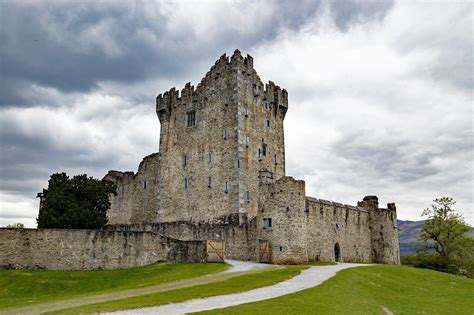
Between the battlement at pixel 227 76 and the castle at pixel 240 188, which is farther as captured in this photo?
the battlement at pixel 227 76

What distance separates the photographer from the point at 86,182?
47.8 m

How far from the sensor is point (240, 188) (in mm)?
47156

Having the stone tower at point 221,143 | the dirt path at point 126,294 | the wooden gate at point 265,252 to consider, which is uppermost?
the stone tower at point 221,143

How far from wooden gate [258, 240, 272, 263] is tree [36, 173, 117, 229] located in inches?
660

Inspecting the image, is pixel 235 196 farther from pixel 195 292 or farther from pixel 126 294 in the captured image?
pixel 195 292

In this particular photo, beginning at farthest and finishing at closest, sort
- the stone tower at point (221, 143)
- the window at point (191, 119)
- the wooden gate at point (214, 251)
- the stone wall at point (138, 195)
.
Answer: the stone wall at point (138, 195) → the window at point (191, 119) → the stone tower at point (221, 143) → the wooden gate at point (214, 251)

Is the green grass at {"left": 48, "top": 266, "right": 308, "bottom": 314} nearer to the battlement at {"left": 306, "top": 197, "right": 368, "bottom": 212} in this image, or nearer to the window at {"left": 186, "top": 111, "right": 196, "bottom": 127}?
the battlement at {"left": 306, "top": 197, "right": 368, "bottom": 212}

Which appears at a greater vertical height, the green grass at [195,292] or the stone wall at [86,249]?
the stone wall at [86,249]

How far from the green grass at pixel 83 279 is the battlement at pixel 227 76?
75.0ft

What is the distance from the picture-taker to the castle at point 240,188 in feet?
133

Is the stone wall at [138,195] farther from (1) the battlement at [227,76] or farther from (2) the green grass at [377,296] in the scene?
(2) the green grass at [377,296]

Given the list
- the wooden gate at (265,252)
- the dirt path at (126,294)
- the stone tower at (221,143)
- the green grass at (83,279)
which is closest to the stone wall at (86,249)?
the green grass at (83,279)

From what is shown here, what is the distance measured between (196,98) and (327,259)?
2249cm

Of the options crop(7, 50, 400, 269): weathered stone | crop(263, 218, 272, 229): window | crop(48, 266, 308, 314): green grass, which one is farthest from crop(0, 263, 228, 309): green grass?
crop(263, 218, 272, 229): window
